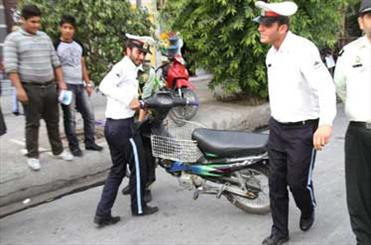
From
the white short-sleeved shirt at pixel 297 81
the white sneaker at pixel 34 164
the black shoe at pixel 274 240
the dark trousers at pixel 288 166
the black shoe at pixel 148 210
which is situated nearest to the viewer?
the white short-sleeved shirt at pixel 297 81

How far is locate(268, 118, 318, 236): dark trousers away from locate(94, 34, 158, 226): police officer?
1.20 meters

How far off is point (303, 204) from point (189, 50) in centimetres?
528

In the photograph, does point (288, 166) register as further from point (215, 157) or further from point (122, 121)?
point (122, 121)

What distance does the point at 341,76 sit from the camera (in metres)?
3.25

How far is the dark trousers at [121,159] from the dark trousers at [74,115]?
1590mm

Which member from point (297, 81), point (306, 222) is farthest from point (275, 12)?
point (306, 222)

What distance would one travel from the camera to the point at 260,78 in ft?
26.3

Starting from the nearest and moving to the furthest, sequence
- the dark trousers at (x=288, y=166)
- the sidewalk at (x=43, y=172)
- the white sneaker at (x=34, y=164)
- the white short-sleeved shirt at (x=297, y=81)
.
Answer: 1. the white short-sleeved shirt at (x=297, y=81)
2. the dark trousers at (x=288, y=166)
3. the sidewalk at (x=43, y=172)
4. the white sneaker at (x=34, y=164)

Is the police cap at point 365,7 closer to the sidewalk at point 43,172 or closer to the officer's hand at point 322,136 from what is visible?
the officer's hand at point 322,136

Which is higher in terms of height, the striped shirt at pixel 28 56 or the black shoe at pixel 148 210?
the striped shirt at pixel 28 56

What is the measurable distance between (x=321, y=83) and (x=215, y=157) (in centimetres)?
121

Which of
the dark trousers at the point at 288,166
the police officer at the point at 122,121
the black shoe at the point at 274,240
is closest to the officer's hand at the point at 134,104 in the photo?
the police officer at the point at 122,121

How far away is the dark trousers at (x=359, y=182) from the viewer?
10.6ft

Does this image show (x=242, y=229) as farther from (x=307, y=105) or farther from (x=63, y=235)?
(x=63, y=235)
